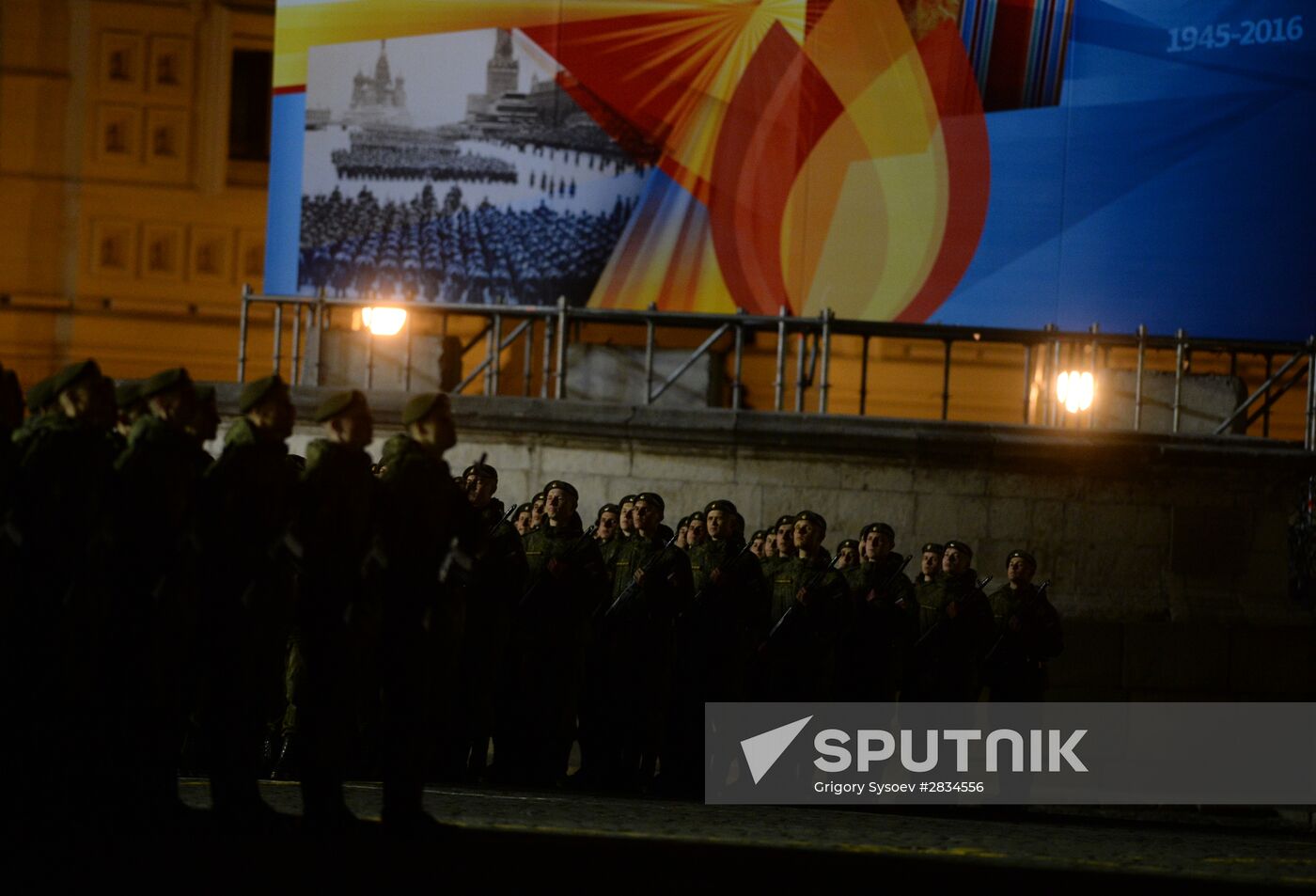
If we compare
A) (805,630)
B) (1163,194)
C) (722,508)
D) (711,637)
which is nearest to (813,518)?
(722,508)

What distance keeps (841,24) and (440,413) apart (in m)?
9.82

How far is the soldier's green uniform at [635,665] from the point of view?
42.6ft

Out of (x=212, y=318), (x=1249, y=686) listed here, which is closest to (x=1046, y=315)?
(x=1249, y=686)

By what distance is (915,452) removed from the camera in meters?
15.9

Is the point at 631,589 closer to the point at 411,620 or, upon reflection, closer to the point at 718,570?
the point at 718,570

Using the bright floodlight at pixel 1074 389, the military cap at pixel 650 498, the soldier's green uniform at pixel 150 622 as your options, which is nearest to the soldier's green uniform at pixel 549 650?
the military cap at pixel 650 498

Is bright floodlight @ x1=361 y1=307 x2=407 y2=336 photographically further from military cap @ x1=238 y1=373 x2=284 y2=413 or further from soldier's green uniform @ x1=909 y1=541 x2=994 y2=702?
military cap @ x1=238 y1=373 x2=284 y2=413

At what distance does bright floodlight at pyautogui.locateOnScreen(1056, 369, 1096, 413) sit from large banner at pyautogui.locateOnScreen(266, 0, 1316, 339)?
1.98 ft

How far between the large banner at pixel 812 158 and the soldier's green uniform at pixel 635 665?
14.9 feet

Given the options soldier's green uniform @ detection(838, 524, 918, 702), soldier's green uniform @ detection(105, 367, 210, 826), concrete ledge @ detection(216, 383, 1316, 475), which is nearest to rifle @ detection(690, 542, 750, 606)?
soldier's green uniform @ detection(838, 524, 918, 702)

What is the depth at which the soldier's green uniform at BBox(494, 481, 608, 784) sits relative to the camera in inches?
501

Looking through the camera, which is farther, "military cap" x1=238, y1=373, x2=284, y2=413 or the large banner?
the large banner

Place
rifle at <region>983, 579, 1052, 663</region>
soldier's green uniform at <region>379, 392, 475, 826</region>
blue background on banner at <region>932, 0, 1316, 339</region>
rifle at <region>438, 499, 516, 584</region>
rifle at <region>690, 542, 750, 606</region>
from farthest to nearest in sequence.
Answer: blue background on banner at <region>932, 0, 1316, 339</region>, rifle at <region>983, 579, 1052, 663</region>, rifle at <region>690, 542, 750, 606</region>, rifle at <region>438, 499, 516, 584</region>, soldier's green uniform at <region>379, 392, 475, 826</region>

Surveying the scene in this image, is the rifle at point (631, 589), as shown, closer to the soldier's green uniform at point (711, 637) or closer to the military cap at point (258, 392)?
the soldier's green uniform at point (711, 637)
